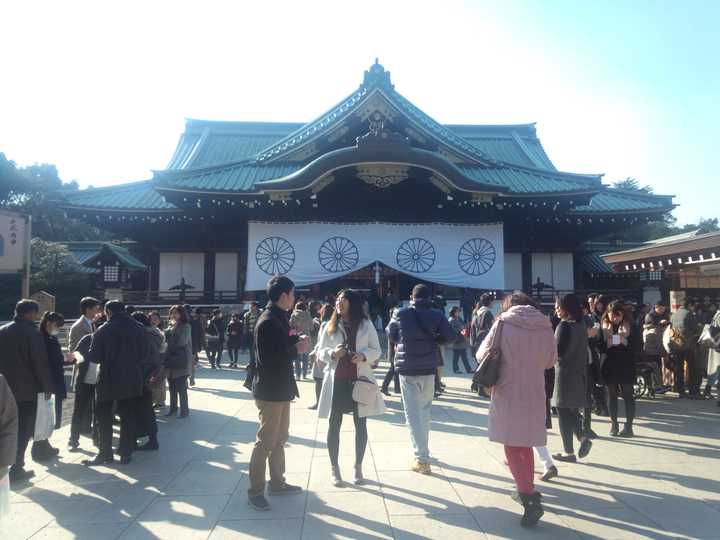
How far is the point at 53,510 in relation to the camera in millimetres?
4074

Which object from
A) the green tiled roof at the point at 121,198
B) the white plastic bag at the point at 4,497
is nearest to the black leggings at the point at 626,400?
the white plastic bag at the point at 4,497

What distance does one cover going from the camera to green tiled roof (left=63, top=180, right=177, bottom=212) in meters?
14.9

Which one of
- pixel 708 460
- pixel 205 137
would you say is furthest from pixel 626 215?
pixel 205 137

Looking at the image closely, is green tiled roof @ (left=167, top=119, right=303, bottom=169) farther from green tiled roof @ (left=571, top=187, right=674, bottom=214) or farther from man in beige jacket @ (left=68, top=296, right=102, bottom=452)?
man in beige jacket @ (left=68, top=296, right=102, bottom=452)

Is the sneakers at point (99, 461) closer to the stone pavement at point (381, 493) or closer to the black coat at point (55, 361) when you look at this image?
the stone pavement at point (381, 493)

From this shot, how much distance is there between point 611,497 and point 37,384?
549 centimetres

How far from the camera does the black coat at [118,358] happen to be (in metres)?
5.12

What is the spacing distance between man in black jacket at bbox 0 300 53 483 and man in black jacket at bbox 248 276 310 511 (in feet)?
7.83

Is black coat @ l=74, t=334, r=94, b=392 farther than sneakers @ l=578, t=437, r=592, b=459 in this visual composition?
Yes

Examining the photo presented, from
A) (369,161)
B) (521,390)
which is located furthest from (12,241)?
(369,161)

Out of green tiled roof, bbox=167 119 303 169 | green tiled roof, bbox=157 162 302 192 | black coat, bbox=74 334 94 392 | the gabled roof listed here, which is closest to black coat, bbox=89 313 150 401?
black coat, bbox=74 334 94 392

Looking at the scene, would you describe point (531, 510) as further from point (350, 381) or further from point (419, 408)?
point (350, 381)

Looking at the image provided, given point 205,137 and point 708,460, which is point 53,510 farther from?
point 205,137

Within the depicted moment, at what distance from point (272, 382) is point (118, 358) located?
7.10 feet
